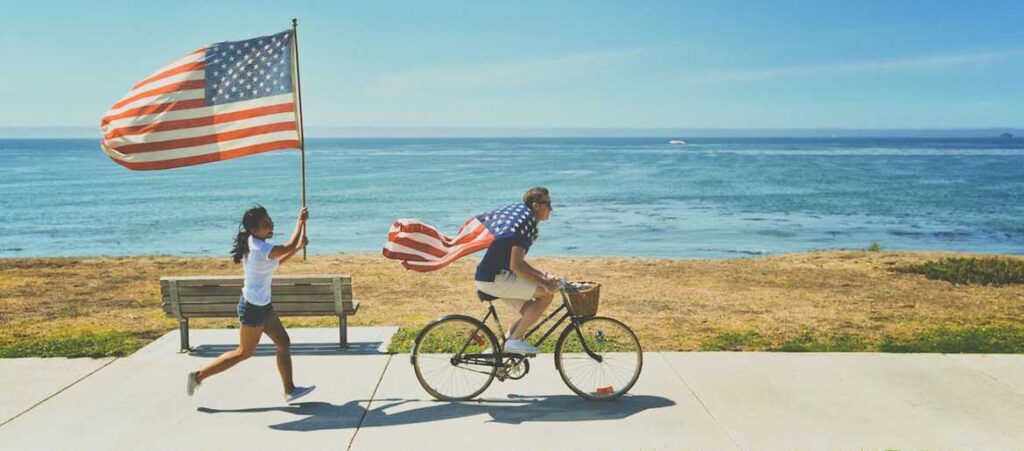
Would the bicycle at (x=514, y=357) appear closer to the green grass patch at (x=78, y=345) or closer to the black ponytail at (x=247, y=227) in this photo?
the black ponytail at (x=247, y=227)

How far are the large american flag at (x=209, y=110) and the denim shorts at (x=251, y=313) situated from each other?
2.02m

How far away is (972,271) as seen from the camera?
14.1 m

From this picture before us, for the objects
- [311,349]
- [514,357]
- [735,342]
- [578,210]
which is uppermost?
[514,357]

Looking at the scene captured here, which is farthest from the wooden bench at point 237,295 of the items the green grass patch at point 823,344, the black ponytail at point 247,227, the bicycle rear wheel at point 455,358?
the green grass patch at point 823,344

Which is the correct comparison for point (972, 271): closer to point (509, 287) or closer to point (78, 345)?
point (509, 287)

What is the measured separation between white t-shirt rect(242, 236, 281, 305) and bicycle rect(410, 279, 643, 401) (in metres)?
1.26

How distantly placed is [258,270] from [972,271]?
13.2m

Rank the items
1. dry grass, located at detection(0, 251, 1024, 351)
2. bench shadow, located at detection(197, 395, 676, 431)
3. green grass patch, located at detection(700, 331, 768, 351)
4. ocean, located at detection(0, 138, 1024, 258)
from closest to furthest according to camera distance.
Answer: bench shadow, located at detection(197, 395, 676, 431) → green grass patch, located at detection(700, 331, 768, 351) → dry grass, located at detection(0, 251, 1024, 351) → ocean, located at detection(0, 138, 1024, 258)

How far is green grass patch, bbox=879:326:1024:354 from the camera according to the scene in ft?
26.4

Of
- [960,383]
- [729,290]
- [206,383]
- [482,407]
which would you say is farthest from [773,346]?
[206,383]

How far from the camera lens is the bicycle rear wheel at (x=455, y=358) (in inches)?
245

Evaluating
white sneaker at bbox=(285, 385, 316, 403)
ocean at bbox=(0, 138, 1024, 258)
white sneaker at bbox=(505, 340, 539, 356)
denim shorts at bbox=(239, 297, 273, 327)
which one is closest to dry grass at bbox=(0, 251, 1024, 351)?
white sneaker at bbox=(505, 340, 539, 356)

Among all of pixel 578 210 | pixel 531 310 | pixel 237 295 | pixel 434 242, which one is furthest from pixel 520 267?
pixel 578 210

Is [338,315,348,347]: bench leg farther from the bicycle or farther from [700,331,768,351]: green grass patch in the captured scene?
[700,331,768,351]: green grass patch
